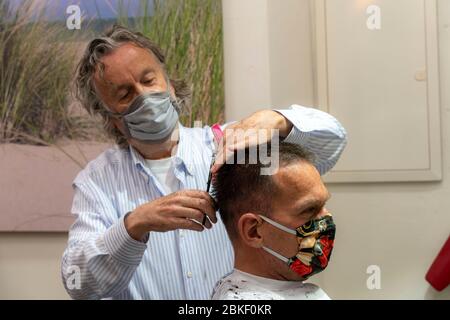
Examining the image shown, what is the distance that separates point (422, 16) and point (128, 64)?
2.97 ft

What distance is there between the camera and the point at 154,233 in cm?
115

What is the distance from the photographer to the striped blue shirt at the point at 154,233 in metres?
1.06

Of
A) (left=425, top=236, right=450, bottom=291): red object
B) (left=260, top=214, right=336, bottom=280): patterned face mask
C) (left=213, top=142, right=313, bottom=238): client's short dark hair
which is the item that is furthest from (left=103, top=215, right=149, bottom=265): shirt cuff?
(left=425, top=236, right=450, bottom=291): red object

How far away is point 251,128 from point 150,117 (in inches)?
10.5

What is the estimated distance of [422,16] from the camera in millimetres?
1436

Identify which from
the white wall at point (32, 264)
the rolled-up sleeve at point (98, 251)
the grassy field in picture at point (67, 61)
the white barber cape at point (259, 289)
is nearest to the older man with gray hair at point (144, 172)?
the rolled-up sleeve at point (98, 251)

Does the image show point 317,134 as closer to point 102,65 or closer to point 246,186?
point 246,186

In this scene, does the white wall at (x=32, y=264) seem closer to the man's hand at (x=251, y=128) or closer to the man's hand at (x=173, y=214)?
the man's hand at (x=173, y=214)

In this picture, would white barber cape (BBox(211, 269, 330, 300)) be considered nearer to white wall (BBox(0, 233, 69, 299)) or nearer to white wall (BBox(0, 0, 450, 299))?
white wall (BBox(0, 0, 450, 299))

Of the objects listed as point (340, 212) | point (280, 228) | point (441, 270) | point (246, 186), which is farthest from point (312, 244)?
point (441, 270)

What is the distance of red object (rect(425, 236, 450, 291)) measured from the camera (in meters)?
1.47

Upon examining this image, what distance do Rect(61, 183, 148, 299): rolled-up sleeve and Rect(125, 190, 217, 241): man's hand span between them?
3cm

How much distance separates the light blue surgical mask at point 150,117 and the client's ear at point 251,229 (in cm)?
31

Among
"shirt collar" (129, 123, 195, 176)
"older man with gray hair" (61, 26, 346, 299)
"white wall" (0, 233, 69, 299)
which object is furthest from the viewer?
"white wall" (0, 233, 69, 299)
